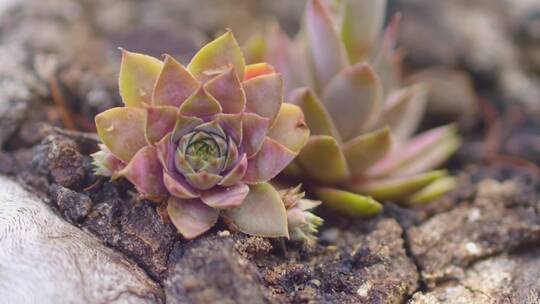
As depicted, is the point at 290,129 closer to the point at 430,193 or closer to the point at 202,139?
the point at 202,139

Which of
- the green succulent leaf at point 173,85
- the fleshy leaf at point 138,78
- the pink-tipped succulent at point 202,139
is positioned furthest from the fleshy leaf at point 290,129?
the fleshy leaf at point 138,78

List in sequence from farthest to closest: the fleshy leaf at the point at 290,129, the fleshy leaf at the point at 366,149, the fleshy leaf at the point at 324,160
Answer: the fleshy leaf at the point at 366,149
the fleshy leaf at the point at 324,160
the fleshy leaf at the point at 290,129

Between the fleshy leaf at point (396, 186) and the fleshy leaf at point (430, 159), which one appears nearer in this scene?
the fleshy leaf at point (396, 186)

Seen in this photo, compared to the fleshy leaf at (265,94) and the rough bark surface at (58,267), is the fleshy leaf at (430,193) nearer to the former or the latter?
the fleshy leaf at (265,94)

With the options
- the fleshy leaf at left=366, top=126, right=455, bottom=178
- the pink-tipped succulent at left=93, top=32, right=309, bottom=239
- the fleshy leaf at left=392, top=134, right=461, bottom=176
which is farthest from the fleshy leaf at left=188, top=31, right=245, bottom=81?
the fleshy leaf at left=392, top=134, right=461, bottom=176

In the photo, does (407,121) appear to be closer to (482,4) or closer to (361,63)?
(361,63)

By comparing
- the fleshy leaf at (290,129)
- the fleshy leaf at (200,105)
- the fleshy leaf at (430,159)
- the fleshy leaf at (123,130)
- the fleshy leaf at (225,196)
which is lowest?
the fleshy leaf at (430,159)
